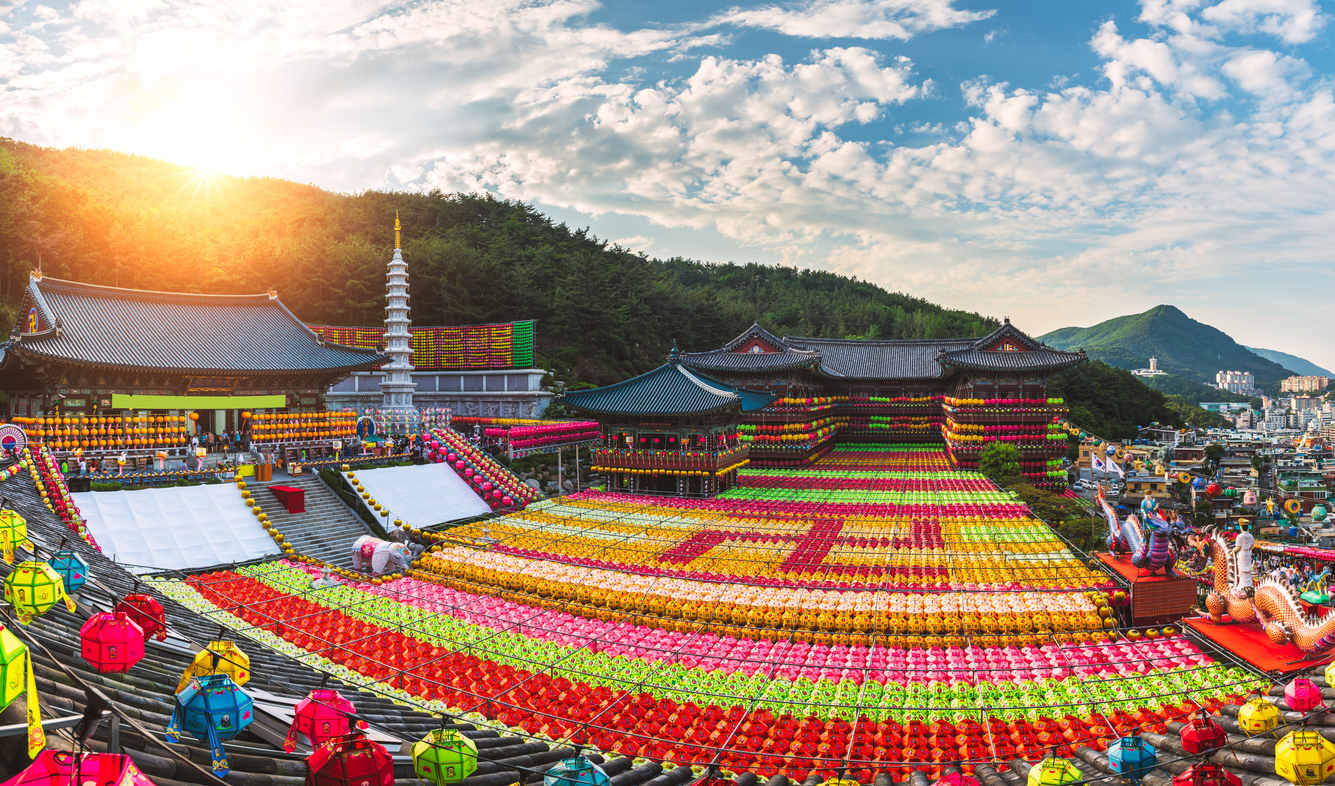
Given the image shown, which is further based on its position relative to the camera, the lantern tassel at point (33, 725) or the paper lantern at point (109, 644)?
the paper lantern at point (109, 644)

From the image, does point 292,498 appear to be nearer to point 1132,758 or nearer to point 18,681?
point 18,681

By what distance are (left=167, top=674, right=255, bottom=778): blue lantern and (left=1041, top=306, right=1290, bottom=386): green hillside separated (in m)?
196

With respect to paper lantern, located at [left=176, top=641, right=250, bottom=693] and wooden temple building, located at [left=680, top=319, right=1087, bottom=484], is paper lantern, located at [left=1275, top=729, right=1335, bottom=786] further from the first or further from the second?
wooden temple building, located at [left=680, top=319, right=1087, bottom=484]

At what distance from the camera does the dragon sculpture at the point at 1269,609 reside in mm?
9904

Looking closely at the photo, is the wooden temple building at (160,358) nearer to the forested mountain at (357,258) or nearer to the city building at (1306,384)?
the forested mountain at (357,258)

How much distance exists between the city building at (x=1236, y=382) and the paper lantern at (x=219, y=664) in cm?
23711

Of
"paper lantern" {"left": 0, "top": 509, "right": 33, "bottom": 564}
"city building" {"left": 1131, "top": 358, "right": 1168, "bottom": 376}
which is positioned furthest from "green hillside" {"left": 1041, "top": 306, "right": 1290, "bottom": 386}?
"paper lantern" {"left": 0, "top": 509, "right": 33, "bottom": 564}

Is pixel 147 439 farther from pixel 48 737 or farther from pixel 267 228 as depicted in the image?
pixel 267 228

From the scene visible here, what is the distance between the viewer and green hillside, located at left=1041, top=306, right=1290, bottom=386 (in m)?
176

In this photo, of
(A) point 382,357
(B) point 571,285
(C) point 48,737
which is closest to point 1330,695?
(C) point 48,737

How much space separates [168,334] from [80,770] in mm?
28975

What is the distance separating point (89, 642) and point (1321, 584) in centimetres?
1704

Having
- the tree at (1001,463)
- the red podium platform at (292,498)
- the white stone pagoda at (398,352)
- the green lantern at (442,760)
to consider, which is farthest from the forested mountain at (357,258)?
the green lantern at (442,760)

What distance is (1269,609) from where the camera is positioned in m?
11.1
